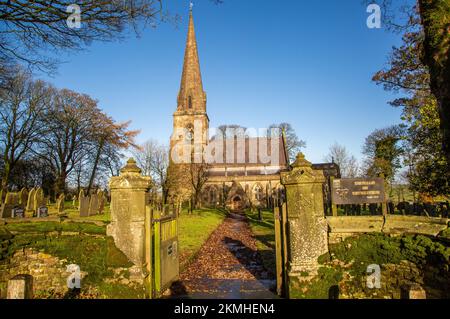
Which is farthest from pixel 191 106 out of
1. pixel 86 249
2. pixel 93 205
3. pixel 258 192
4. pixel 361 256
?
pixel 361 256

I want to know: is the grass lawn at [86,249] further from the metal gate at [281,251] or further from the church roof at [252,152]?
the church roof at [252,152]

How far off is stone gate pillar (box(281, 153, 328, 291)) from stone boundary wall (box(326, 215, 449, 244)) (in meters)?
0.25

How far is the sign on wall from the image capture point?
259 inches

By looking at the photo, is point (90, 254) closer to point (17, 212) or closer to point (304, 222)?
point (304, 222)

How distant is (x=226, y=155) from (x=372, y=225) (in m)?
45.4

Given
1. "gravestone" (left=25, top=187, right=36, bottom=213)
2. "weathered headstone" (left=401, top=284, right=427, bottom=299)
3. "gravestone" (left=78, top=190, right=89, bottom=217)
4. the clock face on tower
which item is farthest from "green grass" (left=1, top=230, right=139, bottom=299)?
the clock face on tower

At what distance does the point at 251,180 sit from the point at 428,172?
32.8m

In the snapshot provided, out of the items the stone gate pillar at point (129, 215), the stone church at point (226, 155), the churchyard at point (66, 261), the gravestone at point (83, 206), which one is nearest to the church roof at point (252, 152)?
the stone church at point (226, 155)

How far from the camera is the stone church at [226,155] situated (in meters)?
42.3

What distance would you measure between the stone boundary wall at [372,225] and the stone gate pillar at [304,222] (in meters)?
0.25

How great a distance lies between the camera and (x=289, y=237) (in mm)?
5684

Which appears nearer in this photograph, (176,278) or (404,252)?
(404,252)

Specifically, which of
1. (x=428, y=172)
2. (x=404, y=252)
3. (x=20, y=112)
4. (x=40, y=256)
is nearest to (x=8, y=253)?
(x=40, y=256)
